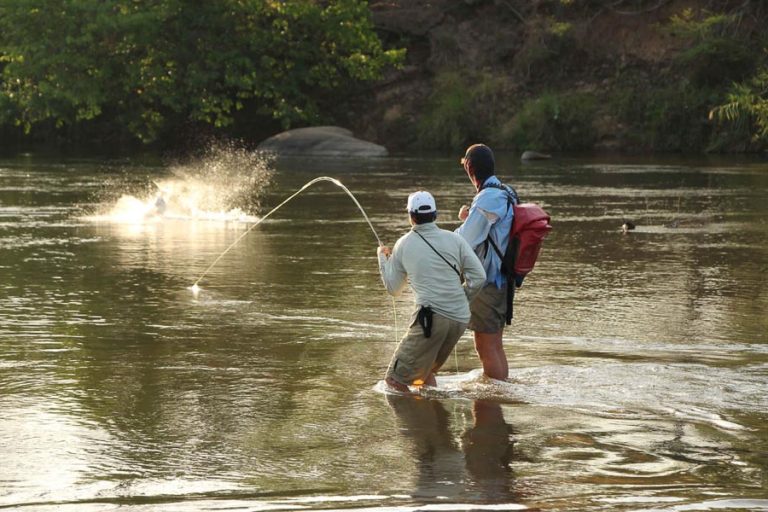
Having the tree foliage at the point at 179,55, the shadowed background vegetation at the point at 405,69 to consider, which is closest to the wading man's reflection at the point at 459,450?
the shadowed background vegetation at the point at 405,69

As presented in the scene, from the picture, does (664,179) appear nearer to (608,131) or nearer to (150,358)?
A: (608,131)

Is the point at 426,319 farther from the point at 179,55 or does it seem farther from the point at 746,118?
the point at 179,55

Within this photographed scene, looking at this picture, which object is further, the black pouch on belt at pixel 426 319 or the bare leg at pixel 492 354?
the bare leg at pixel 492 354

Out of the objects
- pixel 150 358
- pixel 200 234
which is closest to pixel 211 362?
pixel 150 358

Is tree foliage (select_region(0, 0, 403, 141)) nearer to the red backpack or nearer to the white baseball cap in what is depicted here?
the red backpack

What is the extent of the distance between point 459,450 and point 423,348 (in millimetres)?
1148

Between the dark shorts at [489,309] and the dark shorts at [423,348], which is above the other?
the dark shorts at [489,309]

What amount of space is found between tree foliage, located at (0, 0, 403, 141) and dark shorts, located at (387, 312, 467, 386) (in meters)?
34.8

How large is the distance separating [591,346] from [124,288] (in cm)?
495

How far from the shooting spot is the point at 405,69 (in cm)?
4741

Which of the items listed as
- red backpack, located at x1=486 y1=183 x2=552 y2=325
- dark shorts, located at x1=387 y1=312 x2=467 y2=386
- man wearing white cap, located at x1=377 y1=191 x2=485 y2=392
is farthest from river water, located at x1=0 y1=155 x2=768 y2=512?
red backpack, located at x1=486 y1=183 x2=552 y2=325

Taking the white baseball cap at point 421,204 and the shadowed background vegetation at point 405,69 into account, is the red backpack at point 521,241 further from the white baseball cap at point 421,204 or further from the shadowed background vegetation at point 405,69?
Result: the shadowed background vegetation at point 405,69

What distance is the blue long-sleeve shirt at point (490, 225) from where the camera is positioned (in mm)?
8188

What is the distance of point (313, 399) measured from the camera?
26.7ft
